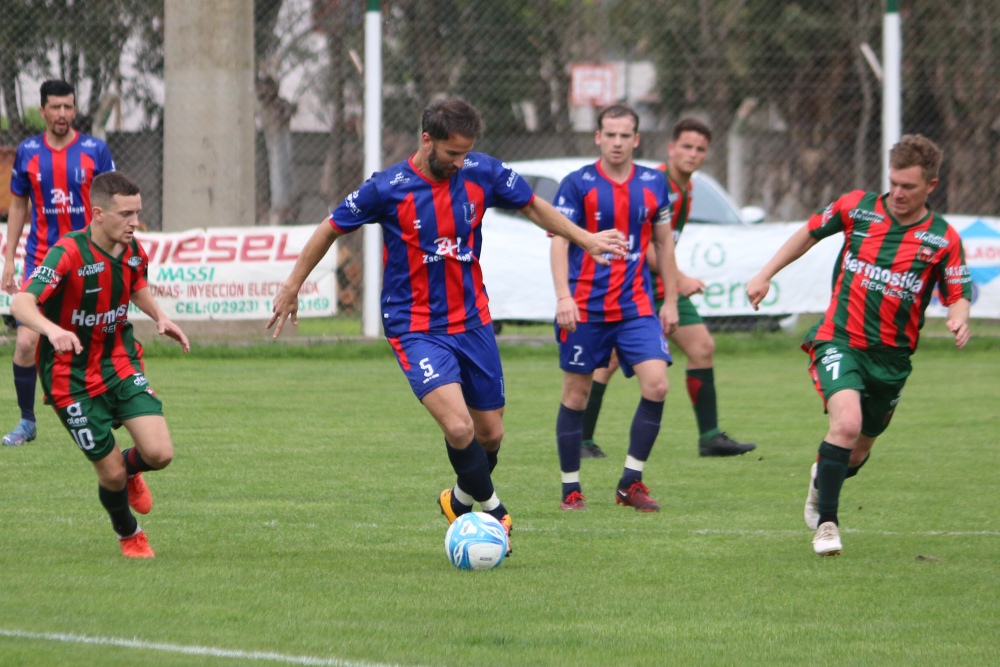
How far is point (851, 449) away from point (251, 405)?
5763mm

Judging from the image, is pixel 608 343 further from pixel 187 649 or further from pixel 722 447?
pixel 187 649

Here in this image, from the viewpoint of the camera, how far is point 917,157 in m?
6.00

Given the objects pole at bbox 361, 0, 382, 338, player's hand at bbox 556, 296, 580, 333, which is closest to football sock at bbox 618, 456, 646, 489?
player's hand at bbox 556, 296, 580, 333

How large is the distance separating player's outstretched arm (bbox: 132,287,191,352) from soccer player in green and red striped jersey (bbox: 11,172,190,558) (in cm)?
1

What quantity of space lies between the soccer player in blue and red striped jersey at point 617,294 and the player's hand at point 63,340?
2.45 meters

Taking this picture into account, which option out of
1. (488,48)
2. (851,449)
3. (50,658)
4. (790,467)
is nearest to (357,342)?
(488,48)

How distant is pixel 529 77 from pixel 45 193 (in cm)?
931

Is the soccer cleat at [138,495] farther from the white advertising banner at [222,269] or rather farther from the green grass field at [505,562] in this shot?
the white advertising banner at [222,269]

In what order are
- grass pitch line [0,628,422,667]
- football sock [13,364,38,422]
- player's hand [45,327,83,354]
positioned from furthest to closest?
football sock [13,364,38,422]
player's hand [45,327,83,354]
grass pitch line [0,628,422,667]

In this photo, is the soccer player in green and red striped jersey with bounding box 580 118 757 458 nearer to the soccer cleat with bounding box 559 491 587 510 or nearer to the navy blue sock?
the navy blue sock

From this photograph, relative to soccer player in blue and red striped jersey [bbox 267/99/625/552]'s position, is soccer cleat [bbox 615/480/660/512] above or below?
below

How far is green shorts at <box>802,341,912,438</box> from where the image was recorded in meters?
6.14

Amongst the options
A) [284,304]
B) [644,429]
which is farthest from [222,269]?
[284,304]

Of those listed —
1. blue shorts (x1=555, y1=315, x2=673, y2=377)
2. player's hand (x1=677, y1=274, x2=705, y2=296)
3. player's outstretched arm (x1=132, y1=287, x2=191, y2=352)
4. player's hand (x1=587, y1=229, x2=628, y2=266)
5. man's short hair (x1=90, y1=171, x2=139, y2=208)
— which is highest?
man's short hair (x1=90, y1=171, x2=139, y2=208)
